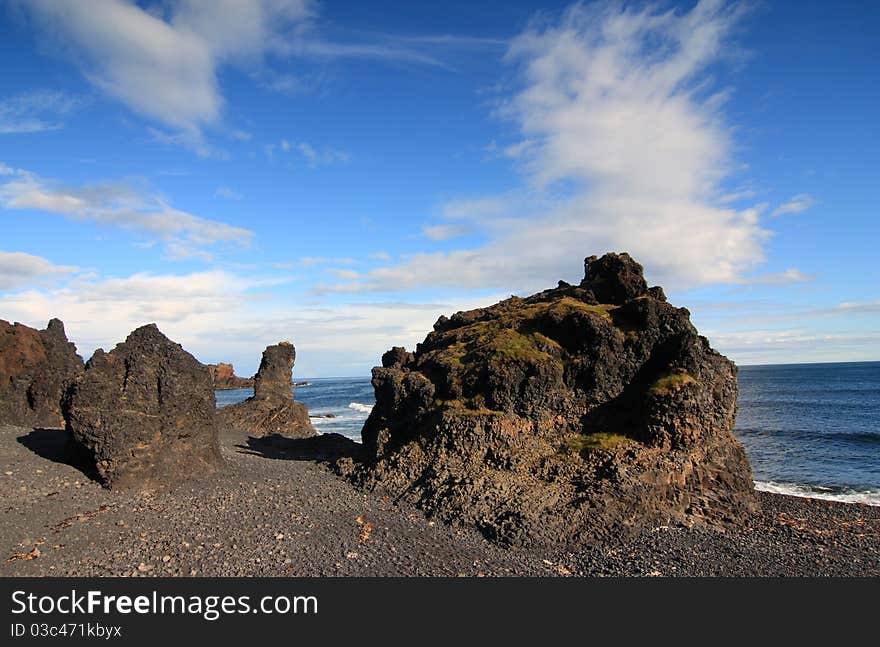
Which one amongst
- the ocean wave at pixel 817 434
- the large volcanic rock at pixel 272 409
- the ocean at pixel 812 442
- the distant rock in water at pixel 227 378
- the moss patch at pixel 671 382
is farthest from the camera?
the distant rock in water at pixel 227 378

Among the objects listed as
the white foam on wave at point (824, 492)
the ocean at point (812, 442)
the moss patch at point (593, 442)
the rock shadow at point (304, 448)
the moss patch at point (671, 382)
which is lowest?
the white foam on wave at point (824, 492)

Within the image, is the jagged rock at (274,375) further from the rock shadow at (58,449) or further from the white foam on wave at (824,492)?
the white foam on wave at (824,492)

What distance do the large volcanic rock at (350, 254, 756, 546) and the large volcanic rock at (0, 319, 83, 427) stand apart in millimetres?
23173

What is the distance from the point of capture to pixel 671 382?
2481 centimetres

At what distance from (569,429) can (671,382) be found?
18.2 feet

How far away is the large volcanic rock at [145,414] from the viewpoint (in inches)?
900

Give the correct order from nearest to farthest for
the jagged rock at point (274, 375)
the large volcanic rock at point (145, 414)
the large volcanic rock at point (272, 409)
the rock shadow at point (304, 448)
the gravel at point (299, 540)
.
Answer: the gravel at point (299, 540)
the large volcanic rock at point (145, 414)
the rock shadow at point (304, 448)
the large volcanic rock at point (272, 409)
the jagged rock at point (274, 375)

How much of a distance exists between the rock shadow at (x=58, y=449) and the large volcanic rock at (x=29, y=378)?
16.6ft

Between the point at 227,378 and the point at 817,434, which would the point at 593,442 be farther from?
the point at 227,378

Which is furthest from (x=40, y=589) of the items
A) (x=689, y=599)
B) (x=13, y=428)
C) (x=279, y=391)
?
(x=279, y=391)

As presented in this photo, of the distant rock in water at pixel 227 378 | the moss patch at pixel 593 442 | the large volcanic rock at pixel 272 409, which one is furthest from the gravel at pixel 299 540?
the distant rock in water at pixel 227 378

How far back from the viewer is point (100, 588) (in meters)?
14.4

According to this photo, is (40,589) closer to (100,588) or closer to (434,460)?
(100,588)

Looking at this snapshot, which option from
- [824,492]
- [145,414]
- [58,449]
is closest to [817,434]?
[824,492]
